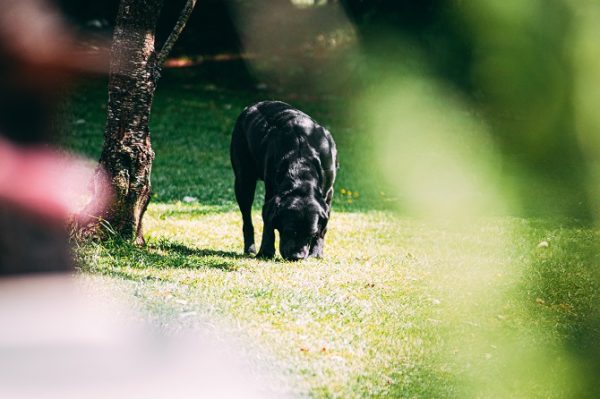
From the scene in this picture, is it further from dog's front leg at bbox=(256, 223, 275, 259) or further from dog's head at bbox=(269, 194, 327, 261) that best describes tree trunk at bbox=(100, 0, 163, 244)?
dog's head at bbox=(269, 194, 327, 261)

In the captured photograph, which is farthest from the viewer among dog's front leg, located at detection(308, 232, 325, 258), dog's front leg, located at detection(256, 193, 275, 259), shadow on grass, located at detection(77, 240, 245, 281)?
dog's front leg, located at detection(308, 232, 325, 258)

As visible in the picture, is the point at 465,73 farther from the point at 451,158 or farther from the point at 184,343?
the point at 184,343

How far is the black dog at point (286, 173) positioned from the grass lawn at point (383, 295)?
11.8 inches

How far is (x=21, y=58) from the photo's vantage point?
3859 millimetres

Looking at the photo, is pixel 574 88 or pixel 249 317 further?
pixel 574 88

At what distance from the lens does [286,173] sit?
7.88 meters

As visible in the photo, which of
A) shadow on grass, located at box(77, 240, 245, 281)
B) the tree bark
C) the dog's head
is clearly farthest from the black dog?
the tree bark

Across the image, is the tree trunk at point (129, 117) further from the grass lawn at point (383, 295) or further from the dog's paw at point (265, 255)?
the dog's paw at point (265, 255)

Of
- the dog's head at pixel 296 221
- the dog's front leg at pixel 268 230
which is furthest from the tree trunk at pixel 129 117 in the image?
the dog's head at pixel 296 221

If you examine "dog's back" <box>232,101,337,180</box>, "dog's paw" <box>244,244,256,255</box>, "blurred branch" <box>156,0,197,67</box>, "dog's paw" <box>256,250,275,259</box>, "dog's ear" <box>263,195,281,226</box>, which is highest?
"blurred branch" <box>156,0,197,67</box>

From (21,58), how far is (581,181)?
38.2 feet

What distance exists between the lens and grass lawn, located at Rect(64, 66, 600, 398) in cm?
511

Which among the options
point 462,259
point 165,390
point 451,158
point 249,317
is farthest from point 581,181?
point 165,390

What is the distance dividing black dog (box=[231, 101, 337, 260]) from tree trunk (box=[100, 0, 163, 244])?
1.14 meters
